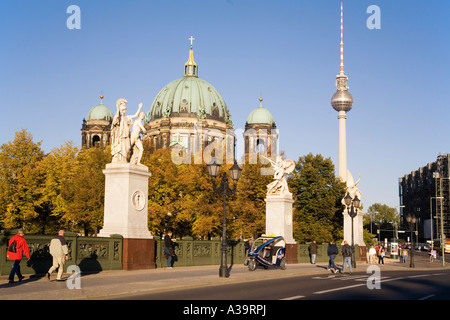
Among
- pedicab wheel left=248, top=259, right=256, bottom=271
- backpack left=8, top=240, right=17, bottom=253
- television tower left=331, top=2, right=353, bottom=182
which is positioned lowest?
pedicab wheel left=248, top=259, right=256, bottom=271

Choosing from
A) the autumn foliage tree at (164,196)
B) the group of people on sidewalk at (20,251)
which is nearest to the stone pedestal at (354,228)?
the autumn foliage tree at (164,196)

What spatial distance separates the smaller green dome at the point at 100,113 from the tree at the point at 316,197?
8115cm

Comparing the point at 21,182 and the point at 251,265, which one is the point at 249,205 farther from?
the point at 251,265

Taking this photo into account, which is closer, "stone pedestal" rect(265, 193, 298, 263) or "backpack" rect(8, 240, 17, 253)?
"backpack" rect(8, 240, 17, 253)

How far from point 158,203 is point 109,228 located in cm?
3480

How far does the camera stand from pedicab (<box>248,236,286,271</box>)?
99.7 ft

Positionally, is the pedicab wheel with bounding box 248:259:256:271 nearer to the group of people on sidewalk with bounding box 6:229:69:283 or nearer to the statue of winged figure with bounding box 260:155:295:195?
the statue of winged figure with bounding box 260:155:295:195

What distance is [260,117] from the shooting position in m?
144

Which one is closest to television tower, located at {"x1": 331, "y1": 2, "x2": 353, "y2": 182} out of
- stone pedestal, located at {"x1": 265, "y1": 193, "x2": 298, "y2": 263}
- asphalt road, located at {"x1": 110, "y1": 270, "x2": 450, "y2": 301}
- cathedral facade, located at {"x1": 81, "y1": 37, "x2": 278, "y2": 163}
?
cathedral facade, located at {"x1": 81, "y1": 37, "x2": 278, "y2": 163}

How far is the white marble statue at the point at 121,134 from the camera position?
26922 mm

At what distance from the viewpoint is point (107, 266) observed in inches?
984

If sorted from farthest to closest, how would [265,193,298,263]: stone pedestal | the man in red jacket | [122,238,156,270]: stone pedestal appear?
[265,193,298,263]: stone pedestal < [122,238,156,270]: stone pedestal < the man in red jacket

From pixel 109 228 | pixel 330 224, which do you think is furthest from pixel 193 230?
pixel 109 228

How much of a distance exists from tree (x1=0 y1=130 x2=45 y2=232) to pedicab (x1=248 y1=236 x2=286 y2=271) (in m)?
34.0
